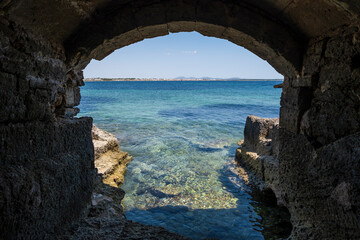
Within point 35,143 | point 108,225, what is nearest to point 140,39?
point 35,143

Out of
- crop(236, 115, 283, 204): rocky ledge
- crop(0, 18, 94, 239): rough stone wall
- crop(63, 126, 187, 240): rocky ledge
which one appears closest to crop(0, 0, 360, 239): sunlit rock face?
crop(0, 18, 94, 239): rough stone wall

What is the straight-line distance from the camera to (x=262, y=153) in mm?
7297

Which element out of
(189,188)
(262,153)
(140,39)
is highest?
(140,39)

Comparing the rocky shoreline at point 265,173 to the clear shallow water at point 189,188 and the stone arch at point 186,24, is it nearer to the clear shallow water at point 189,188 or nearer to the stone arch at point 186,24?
the clear shallow water at point 189,188

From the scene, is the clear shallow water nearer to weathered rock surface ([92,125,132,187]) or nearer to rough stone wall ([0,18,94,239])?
weathered rock surface ([92,125,132,187])

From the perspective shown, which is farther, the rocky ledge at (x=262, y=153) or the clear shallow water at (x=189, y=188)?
the rocky ledge at (x=262, y=153)

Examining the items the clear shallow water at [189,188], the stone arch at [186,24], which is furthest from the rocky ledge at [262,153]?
the stone arch at [186,24]

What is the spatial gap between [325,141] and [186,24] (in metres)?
1.90

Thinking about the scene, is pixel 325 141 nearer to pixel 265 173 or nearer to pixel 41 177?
pixel 41 177

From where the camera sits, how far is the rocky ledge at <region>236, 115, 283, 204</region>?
6.10m

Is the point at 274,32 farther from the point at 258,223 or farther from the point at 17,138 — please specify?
the point at 258,223

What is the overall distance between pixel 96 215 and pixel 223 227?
9.82 ft

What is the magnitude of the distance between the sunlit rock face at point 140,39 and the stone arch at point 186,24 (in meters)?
0.01

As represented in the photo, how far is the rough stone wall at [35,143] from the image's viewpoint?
1.70 m
